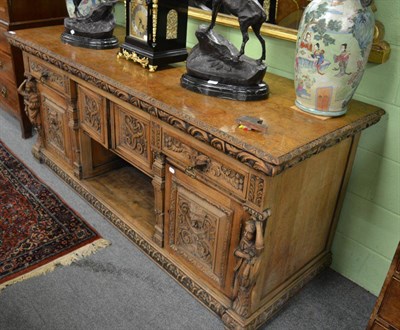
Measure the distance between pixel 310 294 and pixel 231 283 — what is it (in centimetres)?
44

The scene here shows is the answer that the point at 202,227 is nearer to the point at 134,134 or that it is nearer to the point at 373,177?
the point at 134,134

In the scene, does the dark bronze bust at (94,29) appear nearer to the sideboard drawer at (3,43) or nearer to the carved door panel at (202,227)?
the sideboard drawer at (3,43)

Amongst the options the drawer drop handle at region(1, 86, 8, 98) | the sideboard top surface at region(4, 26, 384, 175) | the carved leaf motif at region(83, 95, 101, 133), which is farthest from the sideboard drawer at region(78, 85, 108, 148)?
the drawer drop handle at region(1, 86, 8, 98)

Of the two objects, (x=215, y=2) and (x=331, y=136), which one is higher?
(x=215, y=2)

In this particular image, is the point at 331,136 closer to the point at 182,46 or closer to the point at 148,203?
the point at 182,46

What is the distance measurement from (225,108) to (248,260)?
0.53 m

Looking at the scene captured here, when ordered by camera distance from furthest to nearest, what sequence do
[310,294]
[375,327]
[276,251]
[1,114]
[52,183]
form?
[1,114]
[52,183]
[310,294]
[276,251]
[375,327]

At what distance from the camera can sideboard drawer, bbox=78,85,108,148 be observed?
1.93m

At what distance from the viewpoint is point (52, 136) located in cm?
249

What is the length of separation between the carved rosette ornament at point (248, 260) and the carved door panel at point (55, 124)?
4.21 ft

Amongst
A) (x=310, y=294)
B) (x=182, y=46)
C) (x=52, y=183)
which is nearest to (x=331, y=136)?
(x=310, y=294)

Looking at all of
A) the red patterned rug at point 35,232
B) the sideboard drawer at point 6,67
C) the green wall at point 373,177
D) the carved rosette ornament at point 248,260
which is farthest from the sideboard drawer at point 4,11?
the carved rosette ornament at point 248,260

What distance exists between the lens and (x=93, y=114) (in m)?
2.02

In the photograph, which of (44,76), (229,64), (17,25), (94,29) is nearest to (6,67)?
(17,25)
